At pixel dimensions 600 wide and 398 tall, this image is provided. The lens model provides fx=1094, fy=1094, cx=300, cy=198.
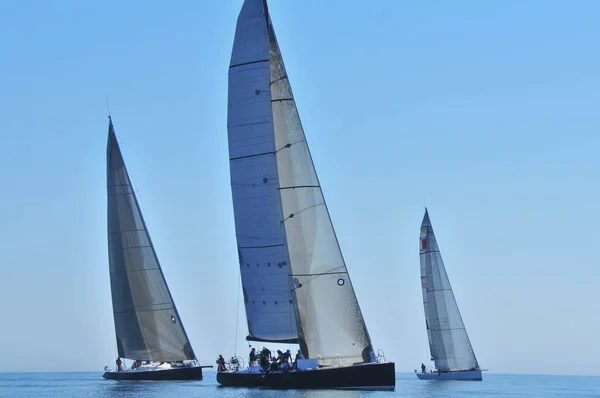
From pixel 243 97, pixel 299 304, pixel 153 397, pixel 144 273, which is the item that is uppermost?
pixel 243 97

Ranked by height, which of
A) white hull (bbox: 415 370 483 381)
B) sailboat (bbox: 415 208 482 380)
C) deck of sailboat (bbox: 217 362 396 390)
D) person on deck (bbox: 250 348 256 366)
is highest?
sailboat (bbox: 415 208 482 380)

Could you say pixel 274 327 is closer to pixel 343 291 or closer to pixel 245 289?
pixel 245 289

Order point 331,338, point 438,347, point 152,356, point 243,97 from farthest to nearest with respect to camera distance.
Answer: point 438,347
point 152,356
point 243,97
point 331,338

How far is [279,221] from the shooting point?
47.3 meters

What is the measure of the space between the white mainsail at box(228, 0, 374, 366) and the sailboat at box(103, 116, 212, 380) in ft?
42.4

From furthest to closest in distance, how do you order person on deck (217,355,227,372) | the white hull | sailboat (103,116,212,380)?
the white hull, sailboat (103,116,212,380), person on deck (217,355,227,372)

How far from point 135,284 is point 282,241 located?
637 inches

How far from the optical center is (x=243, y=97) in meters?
47.5

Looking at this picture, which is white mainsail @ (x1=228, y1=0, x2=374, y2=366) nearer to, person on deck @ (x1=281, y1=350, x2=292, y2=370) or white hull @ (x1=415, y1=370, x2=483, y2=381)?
person on deck @ (x1=281, y1=350, x2=292, y2=370)

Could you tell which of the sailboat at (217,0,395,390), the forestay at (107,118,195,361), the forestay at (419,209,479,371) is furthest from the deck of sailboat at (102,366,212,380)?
the forestay at (419,209,479,371)

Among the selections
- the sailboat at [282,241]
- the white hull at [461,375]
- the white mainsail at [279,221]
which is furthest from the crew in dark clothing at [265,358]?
the white hull at [461,375]

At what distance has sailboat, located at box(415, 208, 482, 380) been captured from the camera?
6969 cm

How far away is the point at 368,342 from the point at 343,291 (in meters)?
2.25

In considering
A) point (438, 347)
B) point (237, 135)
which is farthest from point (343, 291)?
point (438, 347)
